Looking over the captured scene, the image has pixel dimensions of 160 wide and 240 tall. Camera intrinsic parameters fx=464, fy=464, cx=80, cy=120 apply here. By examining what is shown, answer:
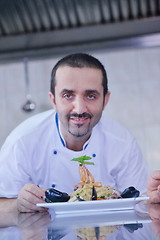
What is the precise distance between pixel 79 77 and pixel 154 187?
45 cm

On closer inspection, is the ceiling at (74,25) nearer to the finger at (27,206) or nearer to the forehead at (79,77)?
the forehead at (79,77)

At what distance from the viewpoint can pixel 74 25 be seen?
8.10 ft

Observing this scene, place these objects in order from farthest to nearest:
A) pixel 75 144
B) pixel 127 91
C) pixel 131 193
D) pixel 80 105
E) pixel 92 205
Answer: pixel 127 91, pixel 75 144, pixel 80 105, pixel 131 193, pixel 92 205

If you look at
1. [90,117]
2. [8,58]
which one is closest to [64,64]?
[90,117]

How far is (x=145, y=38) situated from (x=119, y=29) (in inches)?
6.0

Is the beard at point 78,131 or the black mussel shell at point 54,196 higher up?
the beard at point 78,131

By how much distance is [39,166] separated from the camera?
157 cm

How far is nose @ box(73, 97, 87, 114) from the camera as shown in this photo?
1.49m

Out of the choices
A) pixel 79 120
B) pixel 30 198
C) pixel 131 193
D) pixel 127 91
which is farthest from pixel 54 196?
pixel 127 91

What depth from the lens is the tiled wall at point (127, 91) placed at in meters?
3.08

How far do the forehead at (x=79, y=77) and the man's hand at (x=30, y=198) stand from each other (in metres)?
0.43

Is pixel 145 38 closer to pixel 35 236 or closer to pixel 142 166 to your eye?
pixel 142 166

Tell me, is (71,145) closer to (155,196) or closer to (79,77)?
(79,77)

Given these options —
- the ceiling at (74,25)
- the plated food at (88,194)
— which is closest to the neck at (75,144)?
the plated food at (88,194)
